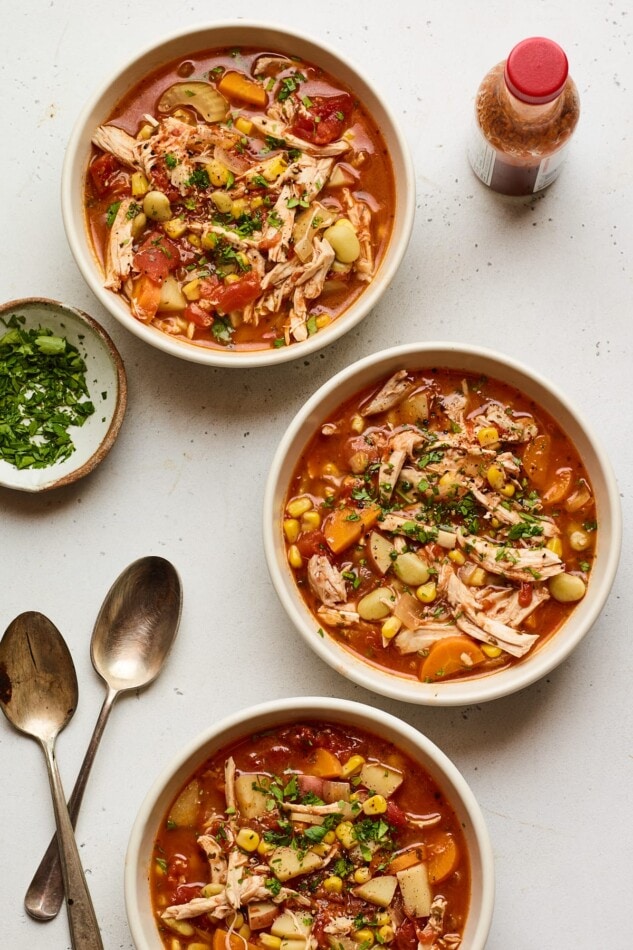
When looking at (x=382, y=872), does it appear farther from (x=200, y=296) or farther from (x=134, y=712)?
(x=200, y=296)

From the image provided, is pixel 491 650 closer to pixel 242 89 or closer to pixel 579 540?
pixel 579 540

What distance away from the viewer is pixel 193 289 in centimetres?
443

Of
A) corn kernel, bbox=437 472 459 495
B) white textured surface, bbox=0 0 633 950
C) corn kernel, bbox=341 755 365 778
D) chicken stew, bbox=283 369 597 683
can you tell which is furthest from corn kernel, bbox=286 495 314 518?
corn kernel, bbox=341 755 365 778

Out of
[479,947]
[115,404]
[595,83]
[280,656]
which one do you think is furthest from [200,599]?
[595,83]

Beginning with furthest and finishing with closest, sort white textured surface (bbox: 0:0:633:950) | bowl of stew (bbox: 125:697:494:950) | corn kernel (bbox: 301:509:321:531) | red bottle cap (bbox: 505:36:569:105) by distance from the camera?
white textured surface (bbox: 0:0:633:950), corn kernel (bbox: 301:509:321:531), bowl of stew (bbox: 125:697:494:950), red bottle cap (bbox: 505:36:569:105)

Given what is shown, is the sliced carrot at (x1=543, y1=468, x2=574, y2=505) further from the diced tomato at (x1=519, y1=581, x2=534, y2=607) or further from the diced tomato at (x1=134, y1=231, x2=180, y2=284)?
the diced tomato at (x1=134, y1=231, x2=180, y2=284)

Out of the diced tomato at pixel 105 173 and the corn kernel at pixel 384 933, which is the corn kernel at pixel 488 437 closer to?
the diced tomato at pixel 105 173

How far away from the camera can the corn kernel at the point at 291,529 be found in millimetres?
4371

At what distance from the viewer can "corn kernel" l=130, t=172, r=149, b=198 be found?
174 inches

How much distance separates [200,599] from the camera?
4664 millimetres

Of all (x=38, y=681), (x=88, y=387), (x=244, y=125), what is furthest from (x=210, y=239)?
(x=38, y=681)

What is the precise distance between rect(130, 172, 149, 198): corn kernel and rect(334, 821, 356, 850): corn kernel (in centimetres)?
285

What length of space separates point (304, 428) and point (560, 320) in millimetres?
1356

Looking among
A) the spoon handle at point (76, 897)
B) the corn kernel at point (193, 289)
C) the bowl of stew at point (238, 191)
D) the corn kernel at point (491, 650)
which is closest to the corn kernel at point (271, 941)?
the spoon handle at point (76, 897)
